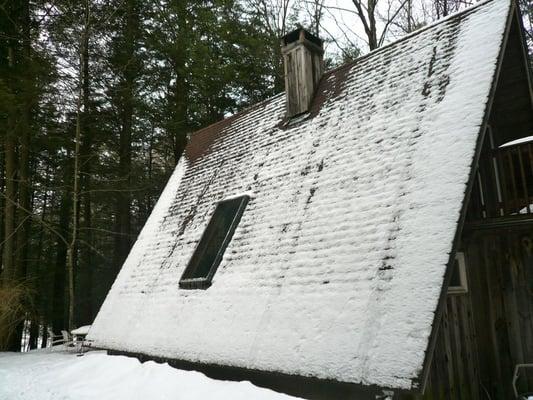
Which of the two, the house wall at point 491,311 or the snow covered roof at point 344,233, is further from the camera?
the house wall at point 491,311

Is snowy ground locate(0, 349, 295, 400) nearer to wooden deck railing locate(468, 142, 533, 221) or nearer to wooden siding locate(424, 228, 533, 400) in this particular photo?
wooden siding locate(424, 228, 533, 400)

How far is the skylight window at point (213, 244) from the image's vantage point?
7473 millimetres

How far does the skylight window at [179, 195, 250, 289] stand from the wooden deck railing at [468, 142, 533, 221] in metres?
3.94

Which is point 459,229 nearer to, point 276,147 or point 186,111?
point 276,147

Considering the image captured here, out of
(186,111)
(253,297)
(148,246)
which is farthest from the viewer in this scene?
(186,111)

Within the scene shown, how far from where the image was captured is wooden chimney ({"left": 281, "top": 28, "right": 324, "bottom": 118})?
9133 millimetres

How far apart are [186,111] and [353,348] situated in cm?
1480

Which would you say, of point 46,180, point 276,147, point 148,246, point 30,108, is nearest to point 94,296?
point 46,180

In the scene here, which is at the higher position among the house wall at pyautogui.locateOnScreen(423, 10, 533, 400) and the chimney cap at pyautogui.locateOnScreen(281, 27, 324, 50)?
the chimney cap at pyautogui.locateOnScreen(281, 27, 324, 50)

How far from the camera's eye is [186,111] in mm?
17656

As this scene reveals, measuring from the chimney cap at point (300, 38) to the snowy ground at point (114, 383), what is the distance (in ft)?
24.1

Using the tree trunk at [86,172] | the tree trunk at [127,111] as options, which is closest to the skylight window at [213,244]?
the tree trunk at [86,172]

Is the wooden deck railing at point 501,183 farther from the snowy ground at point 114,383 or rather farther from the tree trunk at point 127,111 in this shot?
the tree trunk at point 127,111

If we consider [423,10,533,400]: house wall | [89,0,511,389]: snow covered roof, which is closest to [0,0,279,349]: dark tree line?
[89,0,511,389]: snow covered roof
